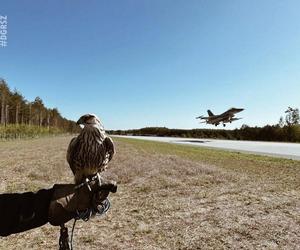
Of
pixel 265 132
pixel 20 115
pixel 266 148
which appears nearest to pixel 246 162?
pixel 266 148

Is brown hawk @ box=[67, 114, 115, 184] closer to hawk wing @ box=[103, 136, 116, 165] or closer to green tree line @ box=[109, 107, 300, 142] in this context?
hawk wing @ box=[103, 136, 116, 165]

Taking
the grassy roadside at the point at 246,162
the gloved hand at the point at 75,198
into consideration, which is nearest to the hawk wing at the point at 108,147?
the gloved hand at the point at 75,198

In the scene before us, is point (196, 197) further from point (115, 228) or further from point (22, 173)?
point (22, 173)

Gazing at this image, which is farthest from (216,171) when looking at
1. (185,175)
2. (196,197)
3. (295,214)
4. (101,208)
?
(101,208)

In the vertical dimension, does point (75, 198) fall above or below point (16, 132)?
below

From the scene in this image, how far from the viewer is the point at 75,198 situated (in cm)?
121

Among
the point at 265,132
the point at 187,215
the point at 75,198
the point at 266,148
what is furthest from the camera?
the point at 265,132

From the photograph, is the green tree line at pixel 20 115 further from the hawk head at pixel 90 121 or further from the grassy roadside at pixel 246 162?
the hawk head at pixel 90 121

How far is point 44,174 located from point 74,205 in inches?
400

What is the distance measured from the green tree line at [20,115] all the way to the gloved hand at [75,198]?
5919cm

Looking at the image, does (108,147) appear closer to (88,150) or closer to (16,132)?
(88,150)

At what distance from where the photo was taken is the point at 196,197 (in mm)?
7465

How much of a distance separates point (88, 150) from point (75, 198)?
0.79 feet

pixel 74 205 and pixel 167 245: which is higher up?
pixel 74 205
